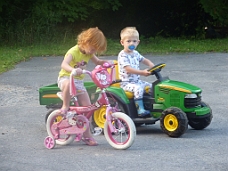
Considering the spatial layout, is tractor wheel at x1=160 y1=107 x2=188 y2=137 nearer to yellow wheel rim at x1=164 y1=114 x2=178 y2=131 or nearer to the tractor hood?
yellow wheel rim at x1=164 y1=114 x2=178 y2=131

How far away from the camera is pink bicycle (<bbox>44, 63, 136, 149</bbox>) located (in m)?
6.41

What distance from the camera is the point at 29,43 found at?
19.8 m

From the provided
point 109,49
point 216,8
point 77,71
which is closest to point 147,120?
point 77,71

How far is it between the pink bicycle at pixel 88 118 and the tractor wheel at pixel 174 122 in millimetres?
720

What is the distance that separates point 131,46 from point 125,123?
4.74 feet

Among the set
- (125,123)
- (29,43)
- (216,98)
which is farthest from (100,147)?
(29,43)

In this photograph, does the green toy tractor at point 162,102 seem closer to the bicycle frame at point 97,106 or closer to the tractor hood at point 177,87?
the tractor hood at point 177,87

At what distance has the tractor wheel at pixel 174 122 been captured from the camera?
7.02 m

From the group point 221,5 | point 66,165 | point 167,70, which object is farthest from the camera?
point 221,5

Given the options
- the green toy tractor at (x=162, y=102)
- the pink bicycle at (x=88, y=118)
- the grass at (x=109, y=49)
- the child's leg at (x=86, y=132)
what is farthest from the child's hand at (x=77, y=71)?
the grass at (x=109, y=49)

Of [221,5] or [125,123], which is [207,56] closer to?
[221,5]

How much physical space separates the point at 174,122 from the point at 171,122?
4 centimetres

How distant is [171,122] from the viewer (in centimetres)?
711

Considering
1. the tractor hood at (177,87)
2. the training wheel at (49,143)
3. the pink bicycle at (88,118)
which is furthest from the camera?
the tractor hood at (177,87)
